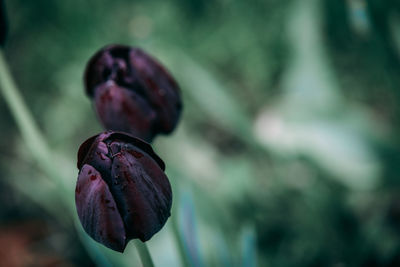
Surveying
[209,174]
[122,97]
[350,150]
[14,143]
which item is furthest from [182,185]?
[14,143]

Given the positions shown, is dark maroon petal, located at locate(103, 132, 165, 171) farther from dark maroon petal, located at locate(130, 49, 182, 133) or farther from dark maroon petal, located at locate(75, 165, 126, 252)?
dark maroon petal, located at locate(130, 49, 182, 133)

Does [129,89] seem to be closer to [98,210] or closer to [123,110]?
[123,110]

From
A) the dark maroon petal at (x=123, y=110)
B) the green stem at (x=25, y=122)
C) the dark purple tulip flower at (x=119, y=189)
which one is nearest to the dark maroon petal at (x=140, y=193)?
the dark purple tulip flower at (x=119, y=189)

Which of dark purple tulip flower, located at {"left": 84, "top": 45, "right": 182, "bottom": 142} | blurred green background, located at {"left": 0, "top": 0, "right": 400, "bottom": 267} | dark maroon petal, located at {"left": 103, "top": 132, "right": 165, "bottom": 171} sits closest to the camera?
dark maroon petal, located at {"left": 103, "top": 132, "right": 165, "bottom": 171}

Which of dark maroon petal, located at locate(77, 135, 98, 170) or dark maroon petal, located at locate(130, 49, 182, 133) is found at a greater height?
dark maroon petal, located at locate(130, 49, 182, 133)

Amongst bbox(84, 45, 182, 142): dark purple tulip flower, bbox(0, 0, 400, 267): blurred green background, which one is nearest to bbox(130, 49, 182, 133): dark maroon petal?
bbox(84, 45, 182, 142): dark purple tulip flower

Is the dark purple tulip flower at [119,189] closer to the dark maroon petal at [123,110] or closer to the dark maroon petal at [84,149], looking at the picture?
the dark maroon petal at [84,149]

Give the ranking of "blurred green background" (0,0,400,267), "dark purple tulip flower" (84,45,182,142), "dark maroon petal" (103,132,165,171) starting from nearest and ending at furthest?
1. "dark maroon petal" (103,132,165,171)
2. "dark purple tulip flower" (84,45,182,142)
3. "blurred green background" (0,0,400,267)
